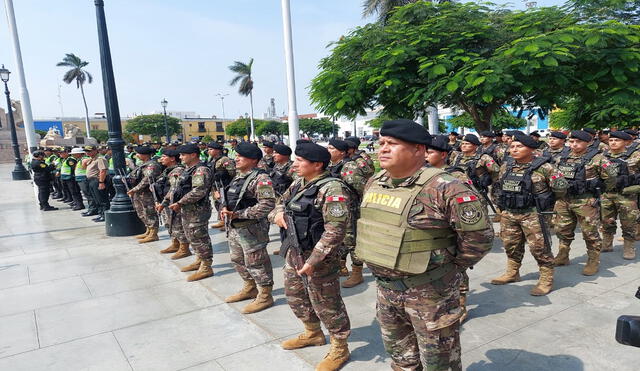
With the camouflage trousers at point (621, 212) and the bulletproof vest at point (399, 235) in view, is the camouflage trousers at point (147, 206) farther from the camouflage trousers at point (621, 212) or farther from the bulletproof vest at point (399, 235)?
the camouflage trousers at point (621, 212)

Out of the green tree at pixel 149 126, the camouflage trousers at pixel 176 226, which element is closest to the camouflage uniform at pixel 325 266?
the camouflage trousers at pixel 176 226

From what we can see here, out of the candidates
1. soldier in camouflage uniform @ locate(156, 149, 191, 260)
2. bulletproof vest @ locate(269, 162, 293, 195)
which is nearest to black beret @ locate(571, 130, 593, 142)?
bulletproof vest @ locate(269, 162, 293, 195)

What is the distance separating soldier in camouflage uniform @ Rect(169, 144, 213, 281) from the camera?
5535 mm

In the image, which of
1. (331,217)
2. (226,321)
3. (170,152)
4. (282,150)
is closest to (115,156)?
(170,152)

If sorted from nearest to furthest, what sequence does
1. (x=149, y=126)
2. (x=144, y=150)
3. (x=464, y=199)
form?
(x=464, y=199)
(x=144, y=150)
(x=149, y=126)

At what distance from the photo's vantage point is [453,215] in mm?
2229

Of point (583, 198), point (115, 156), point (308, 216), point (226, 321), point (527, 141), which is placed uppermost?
point (527, 141)

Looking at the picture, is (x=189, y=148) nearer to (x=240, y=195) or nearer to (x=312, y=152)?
(x=240, y=195)

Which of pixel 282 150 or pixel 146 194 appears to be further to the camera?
pixel 146 194

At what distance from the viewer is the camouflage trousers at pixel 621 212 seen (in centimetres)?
576

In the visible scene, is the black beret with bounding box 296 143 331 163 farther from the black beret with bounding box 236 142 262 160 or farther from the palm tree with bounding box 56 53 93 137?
the palm tree with bounding box 56 53 93 137

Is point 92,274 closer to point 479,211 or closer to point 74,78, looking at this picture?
point 479,211

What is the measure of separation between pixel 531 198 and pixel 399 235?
3.04m

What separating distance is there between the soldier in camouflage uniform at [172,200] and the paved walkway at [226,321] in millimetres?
343
